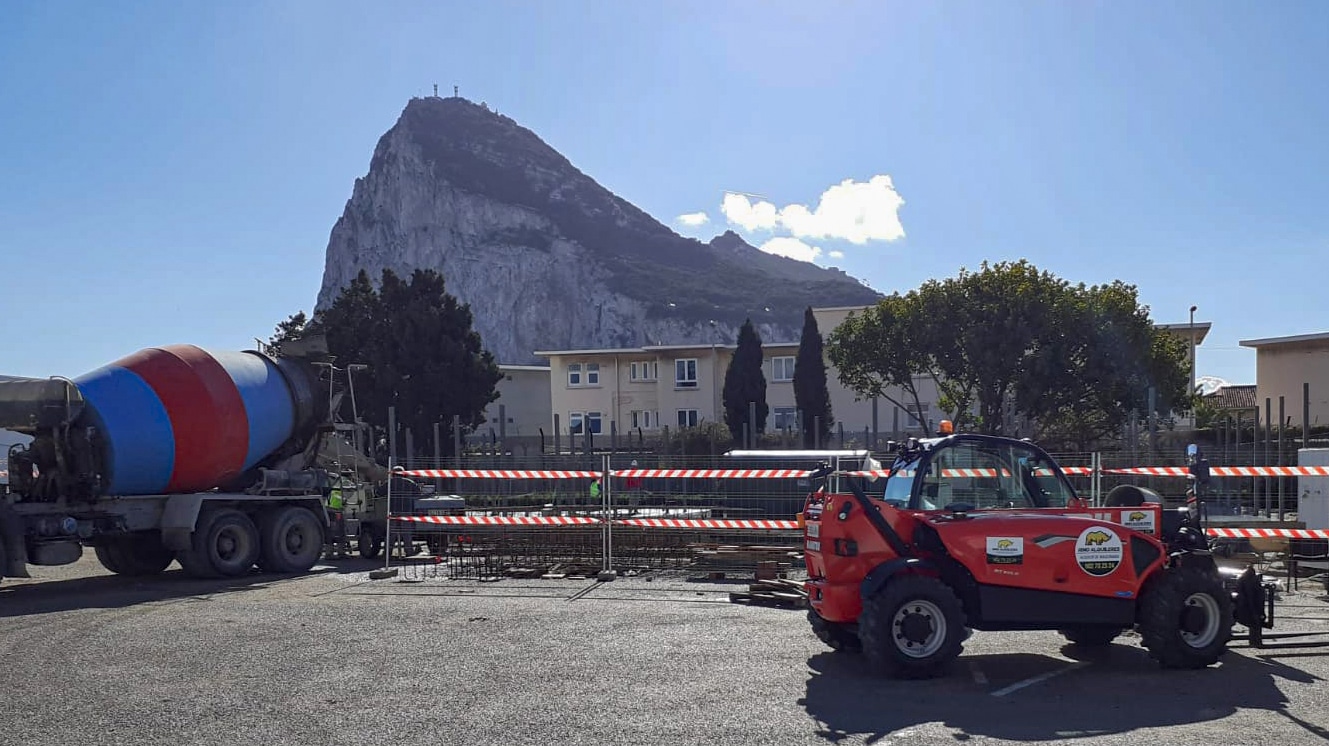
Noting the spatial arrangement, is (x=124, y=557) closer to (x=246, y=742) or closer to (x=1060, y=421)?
(x=246, y=742)

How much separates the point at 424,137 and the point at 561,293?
40873 millimetres

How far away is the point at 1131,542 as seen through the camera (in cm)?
876

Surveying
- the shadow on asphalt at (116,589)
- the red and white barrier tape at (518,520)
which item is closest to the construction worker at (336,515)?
the shadow on asphalt at (116,589)

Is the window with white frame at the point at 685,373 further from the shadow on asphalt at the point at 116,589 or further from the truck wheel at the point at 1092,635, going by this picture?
the truck wheel at the point at 1092,635

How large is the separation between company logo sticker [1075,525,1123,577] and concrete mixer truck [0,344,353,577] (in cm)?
1235

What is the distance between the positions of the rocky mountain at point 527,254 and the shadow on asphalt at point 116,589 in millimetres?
120549

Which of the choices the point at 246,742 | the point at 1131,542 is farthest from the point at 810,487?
the point at 246,742

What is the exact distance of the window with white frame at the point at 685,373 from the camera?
53562 millimetres

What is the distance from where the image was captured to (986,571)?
857 centimetres

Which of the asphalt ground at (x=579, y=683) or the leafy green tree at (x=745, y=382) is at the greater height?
the leafy green tree at (x=745, y=382)

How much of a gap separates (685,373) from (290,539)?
36726 mm

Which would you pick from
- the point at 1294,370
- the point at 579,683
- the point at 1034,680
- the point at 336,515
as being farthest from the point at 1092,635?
the point at 1294,370

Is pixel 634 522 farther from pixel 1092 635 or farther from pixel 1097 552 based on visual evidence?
pixel 1097 552

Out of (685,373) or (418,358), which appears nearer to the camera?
(418,358)
